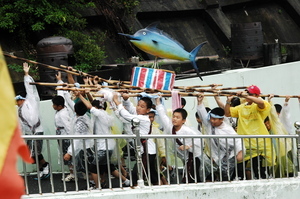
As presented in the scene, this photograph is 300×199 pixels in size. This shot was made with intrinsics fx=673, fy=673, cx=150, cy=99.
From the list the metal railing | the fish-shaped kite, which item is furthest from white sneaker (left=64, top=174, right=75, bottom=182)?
the fish-shaped kite

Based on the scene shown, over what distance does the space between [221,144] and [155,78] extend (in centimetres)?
143

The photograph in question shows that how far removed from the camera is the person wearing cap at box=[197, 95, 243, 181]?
29.3ft

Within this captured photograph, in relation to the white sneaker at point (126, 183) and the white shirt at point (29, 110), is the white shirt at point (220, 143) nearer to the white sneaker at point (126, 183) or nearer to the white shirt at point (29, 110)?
the white sneaker at point (126, 183)

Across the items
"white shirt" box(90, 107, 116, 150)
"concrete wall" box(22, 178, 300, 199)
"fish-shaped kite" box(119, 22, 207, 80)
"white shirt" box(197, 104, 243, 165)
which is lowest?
"concrete wall" box(22, 178, 300, 199)

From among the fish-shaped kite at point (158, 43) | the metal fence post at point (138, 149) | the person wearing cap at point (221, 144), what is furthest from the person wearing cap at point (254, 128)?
the metal fence post at point (138, 149)

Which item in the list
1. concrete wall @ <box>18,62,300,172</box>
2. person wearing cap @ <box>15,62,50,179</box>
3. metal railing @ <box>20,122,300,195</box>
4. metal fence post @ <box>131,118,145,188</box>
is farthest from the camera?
concrete wall @ <box>18,62,300,172</box>

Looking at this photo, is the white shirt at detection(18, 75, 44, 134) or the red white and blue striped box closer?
the red white and blue striped box

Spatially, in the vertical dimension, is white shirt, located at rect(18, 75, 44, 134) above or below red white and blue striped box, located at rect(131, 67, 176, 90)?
below

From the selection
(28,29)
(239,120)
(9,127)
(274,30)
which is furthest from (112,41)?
(9,127)

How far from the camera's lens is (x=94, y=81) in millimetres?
10141

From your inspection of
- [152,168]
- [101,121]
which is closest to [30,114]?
[101,121]

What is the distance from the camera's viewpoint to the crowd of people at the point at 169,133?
8.87 metres

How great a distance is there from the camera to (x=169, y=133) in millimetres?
9508

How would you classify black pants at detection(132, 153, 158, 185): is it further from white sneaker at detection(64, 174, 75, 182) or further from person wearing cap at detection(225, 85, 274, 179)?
person wearing cap at detection(225, 85, 274, 179)
